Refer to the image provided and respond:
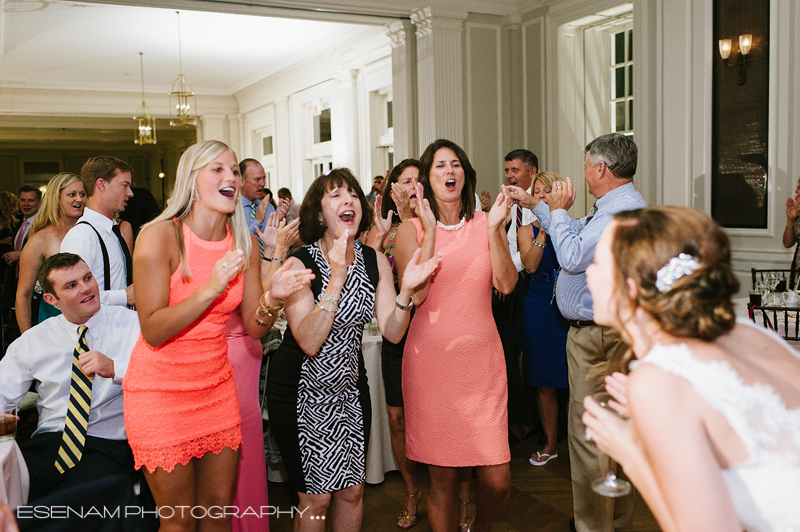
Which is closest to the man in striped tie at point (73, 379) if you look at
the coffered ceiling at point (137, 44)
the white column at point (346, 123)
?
the coffered ceiling at point (137, 44)

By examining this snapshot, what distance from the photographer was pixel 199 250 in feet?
6.29

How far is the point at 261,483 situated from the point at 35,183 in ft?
75.4

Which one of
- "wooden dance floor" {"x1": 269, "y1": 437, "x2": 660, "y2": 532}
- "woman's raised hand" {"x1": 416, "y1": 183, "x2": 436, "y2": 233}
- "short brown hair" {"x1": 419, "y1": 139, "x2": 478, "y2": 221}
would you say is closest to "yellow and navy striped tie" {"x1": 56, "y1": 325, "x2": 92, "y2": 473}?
"wooden dance floor" {"x1": 269, "y1": 437, "x2": 660, "y2": 532}

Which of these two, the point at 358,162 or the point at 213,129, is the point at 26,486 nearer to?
the point at 358,162

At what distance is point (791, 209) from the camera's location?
4.35 metres

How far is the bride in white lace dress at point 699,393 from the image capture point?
3.22 feet

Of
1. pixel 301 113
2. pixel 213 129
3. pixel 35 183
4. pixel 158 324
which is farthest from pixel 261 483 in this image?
pixel 35 183

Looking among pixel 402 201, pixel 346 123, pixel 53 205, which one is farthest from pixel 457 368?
pixel 346 123

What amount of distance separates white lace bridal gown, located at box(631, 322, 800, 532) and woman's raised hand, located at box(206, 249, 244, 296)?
1126 millimetres

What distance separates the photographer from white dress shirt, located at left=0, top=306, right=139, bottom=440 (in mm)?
2377

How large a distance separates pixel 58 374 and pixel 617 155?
240cm

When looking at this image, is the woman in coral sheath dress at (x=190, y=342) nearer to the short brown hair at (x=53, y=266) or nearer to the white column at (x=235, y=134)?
the short brown hair at (x=53, y=266)

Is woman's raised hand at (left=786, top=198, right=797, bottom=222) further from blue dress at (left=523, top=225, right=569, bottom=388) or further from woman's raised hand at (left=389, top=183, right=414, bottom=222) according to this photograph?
woman's raised hand at (left=389, top=183, right=414, bottom=222)

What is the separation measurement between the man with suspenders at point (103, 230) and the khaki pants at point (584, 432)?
2.11 meters
